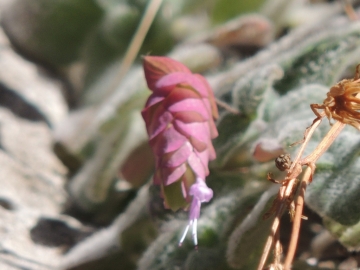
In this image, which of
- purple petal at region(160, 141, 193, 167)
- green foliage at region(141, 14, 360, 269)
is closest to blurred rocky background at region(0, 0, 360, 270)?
green foliage at region(141, 14, 360, 269)

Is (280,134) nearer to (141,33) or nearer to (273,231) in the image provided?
(273,231)

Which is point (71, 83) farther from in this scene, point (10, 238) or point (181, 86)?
point (181, 86)

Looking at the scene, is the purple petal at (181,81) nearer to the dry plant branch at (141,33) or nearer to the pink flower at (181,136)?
the pink flower at (181,136)

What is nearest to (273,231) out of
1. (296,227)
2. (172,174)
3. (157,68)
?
(296,227)

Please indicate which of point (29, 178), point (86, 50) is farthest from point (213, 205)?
point (86, 50)

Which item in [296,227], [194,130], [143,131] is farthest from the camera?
[143,131]

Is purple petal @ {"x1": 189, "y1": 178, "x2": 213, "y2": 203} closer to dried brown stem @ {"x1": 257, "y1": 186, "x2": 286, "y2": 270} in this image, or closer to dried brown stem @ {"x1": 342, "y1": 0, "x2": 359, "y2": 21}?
dried brown stem @ {"x1": 257, "y1": 186, "x2": 286, "y2": 270}
